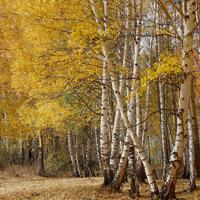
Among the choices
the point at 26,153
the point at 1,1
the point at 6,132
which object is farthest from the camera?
the point at 26,153

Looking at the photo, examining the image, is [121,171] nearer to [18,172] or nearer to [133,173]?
[133,173]

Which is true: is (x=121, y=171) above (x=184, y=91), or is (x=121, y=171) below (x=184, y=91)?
below

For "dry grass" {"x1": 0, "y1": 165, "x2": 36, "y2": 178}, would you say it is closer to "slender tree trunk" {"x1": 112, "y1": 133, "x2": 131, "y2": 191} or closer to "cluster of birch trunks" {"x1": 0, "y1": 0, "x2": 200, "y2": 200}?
"cluster of birch trunks" {"x1": 0, "y1": 0, "x2": 200, "y2": 200}

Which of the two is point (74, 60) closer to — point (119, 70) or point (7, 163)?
point (119, 70)


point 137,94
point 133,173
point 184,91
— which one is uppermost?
point 137,94

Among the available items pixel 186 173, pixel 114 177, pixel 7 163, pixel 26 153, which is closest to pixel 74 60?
pixel 114 177

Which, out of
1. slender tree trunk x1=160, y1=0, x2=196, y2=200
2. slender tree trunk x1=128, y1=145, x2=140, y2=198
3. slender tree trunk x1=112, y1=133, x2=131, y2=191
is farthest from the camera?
slender tree trunk x1=112, y1=133, x2=131, y2=191

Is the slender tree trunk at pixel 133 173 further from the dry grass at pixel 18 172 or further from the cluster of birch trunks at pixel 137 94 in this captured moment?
the dry grass at pixel 18 172

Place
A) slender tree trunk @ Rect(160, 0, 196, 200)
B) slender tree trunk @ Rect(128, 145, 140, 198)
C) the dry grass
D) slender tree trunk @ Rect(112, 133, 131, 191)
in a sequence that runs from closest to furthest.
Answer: slender tree trunk @ Rect(160, 0, 196, 200) < slender tree trunk @ Rect(128, 145, 140, 198) < slender tree trunk @ Rect(112, 133, 131, 191) < the dry grass

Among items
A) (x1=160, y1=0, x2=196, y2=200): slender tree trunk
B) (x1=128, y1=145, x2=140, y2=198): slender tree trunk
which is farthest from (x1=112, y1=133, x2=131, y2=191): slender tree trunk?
(x1=160, y1=0, x2=196, y2=200): slender tree trunk

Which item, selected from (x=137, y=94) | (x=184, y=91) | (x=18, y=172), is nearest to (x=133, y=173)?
(x=137, y=94)

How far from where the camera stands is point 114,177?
11570 millimetres

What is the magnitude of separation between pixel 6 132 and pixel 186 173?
10.5 metres

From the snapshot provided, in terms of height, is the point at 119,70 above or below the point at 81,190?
above
